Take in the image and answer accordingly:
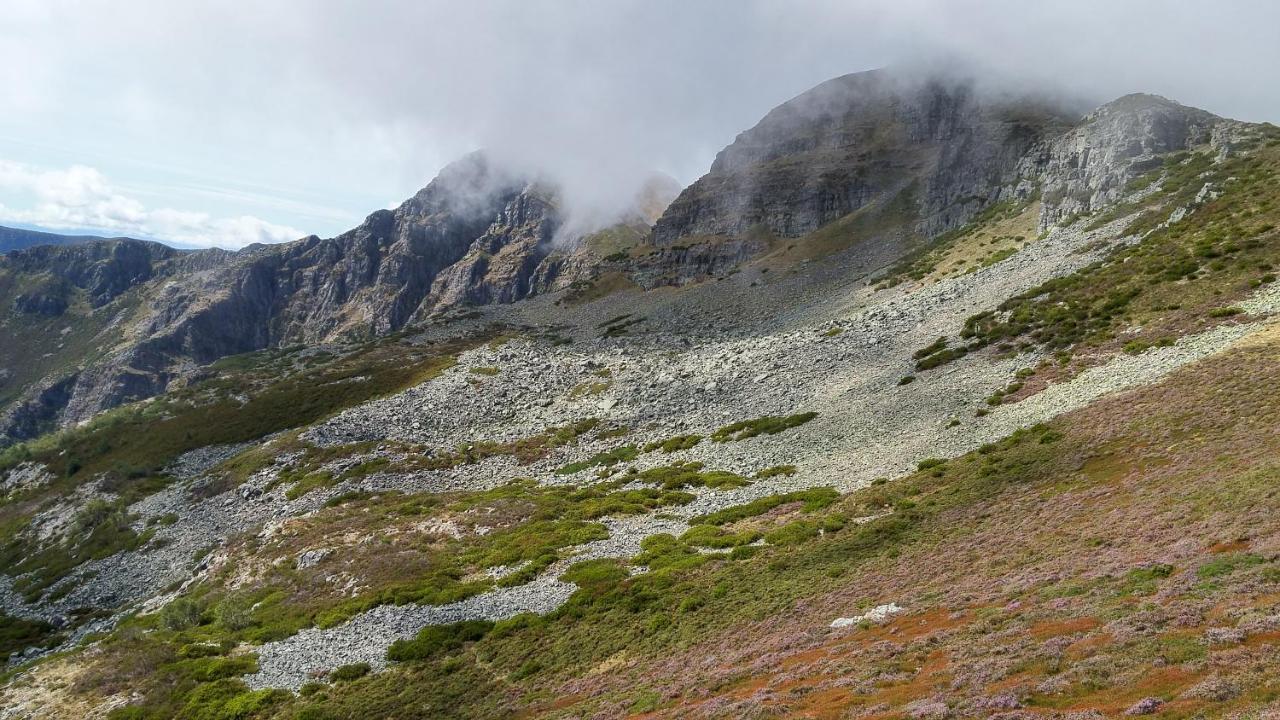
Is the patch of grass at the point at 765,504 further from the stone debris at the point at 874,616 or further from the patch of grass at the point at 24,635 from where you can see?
the patch of grass at the point at 24,635

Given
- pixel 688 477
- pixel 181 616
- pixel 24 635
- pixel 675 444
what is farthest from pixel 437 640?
pixel 24 635

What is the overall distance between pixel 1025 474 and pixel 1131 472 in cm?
487

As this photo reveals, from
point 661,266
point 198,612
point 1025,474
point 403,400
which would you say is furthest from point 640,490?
point 661,266

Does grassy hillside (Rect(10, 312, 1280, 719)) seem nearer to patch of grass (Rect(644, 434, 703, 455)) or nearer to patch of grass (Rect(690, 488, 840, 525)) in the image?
patch of grass (Rect(690, 488, 840, 525))

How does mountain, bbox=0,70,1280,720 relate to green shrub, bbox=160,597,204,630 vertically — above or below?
above

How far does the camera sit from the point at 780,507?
41750 mm

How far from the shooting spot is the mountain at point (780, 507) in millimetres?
18641

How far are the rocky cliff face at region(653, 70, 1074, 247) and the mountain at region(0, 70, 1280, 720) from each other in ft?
43.5

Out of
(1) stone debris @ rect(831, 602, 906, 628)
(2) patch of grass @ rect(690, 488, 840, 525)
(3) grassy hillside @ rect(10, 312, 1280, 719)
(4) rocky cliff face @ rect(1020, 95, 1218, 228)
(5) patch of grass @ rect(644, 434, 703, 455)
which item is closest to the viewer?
→ (3) grassy hillside @ rect(10, 312, 1280, 719)

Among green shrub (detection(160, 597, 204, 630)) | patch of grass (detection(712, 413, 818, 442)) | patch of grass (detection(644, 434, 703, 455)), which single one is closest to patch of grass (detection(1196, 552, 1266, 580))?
patch of grass (detection(712, 413, 818, 442))

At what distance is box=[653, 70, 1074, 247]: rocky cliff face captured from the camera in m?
133

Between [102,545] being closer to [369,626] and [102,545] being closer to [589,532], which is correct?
[369,626]

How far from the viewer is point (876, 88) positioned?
7347 inches

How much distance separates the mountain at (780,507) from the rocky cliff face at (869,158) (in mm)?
A: 13261
